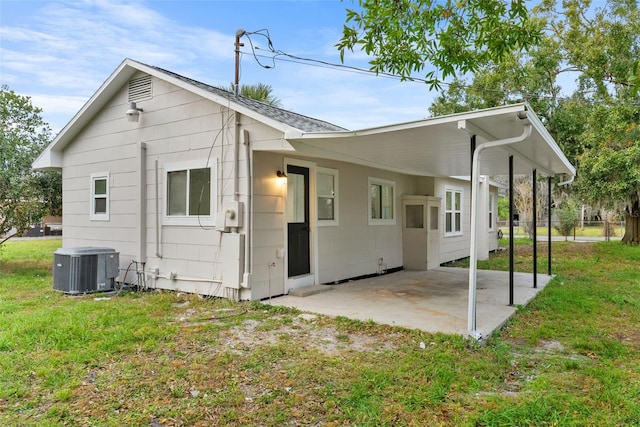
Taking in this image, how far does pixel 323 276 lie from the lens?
23.5 ft

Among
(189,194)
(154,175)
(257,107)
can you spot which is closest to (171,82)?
(257,107)

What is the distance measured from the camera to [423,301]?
6.07 meters

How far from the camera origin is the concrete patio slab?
4895mm

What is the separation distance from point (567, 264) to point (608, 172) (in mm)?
3592

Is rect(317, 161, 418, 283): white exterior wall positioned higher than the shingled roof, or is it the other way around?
the shingled roof

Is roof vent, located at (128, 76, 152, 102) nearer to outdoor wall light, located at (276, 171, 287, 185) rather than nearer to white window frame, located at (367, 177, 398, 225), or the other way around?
outdoor wall light, located at (276, 171, 287, 185)

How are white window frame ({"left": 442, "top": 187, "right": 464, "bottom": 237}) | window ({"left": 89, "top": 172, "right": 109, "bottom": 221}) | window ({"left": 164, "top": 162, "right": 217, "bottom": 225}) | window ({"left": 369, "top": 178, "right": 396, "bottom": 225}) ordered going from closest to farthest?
window ({"left": 164, "top": 162, "right": 217, "bottom": 225}) → window ({"left": 89, "top": 172, "right": 109, "bottom": 221}) → window ({"left": 369, "top": 178, "right": 396, "bottom": 225}) → white window frame ({"left": 442, "top": 187, "right": 464, "bottom": 237})

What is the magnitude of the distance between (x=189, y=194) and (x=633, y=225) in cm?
1552

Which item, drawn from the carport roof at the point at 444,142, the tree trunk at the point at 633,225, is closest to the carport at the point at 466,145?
the carport roof at the point at 444,142

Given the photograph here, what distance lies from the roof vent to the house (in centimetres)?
3

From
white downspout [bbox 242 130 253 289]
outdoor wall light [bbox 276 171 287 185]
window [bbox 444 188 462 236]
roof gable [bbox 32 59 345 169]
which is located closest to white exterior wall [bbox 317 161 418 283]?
outdoor wall light [bbox 276 171 287 185]

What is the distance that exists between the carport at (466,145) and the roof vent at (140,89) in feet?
10.7

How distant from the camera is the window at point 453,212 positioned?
36.5 ft

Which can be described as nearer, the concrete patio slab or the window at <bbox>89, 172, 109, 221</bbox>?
the concrete patio slab
